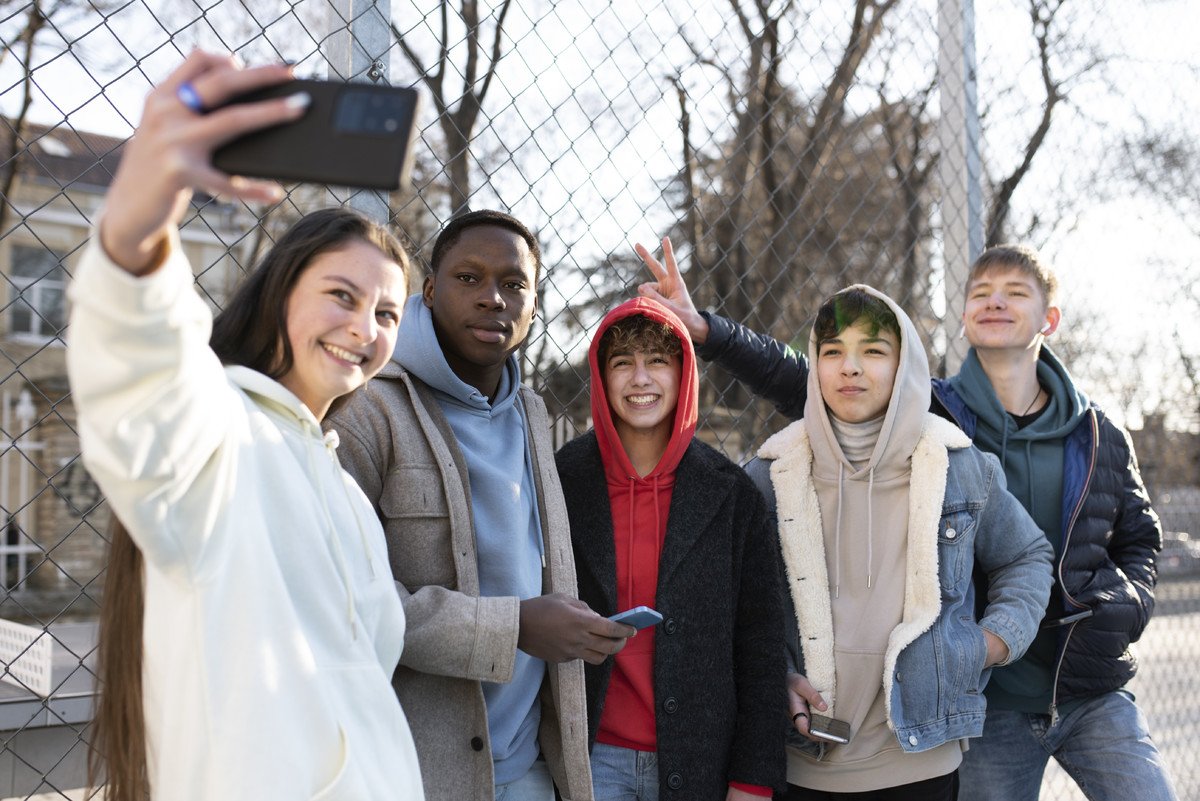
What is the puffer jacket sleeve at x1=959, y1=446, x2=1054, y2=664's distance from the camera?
2.52 meters

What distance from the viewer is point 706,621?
2.23m

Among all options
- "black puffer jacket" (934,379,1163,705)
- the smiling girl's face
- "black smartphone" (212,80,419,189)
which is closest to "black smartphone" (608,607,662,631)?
the smiling girl's face

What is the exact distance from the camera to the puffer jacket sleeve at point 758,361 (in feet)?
9.17

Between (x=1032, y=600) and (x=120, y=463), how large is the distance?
2.15 metres

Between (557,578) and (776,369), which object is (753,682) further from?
(776,369)

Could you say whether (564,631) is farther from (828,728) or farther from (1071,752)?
(1071,752)

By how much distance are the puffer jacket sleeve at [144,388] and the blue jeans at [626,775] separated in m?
1.26

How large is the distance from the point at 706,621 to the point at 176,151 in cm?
155

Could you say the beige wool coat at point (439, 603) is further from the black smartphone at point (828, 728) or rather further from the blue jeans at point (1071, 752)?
the blue jeans at point (1071, 752)

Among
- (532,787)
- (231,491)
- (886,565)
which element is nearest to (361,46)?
(231,491)

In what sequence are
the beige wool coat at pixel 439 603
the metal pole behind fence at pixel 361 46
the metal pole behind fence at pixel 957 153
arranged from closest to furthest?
the beige wool coat at pixel 439 603 < the metal pole behind fence at pixel 361 46 < the metal pole behind fence at pixel 957 153

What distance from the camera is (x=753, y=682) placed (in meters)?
2.27

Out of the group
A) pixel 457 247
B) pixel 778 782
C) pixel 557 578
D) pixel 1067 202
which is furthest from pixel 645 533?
pixel 1067 202

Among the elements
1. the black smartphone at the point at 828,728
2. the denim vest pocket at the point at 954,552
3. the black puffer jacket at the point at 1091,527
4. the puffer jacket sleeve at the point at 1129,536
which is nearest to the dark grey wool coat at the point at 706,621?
the black smartphone at the point at 828,728
